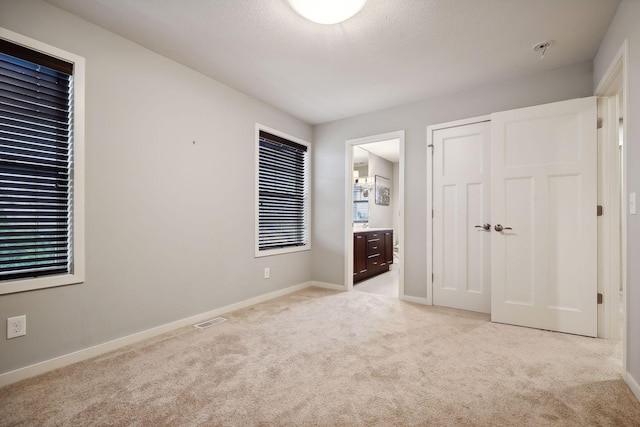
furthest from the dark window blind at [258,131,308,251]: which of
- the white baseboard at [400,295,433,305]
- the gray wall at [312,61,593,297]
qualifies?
the white baseboard at [400,295,433,305]

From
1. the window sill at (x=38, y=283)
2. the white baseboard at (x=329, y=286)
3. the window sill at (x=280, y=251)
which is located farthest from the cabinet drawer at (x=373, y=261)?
the window sill at (x=38, y=283)

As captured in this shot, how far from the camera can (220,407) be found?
1.64 m

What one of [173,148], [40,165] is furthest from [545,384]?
[40,165]

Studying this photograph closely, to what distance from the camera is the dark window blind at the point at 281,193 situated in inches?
152

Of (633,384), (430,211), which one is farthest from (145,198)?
(633,384)

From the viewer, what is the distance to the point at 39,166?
2041mm

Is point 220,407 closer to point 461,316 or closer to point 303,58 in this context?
point 461,316

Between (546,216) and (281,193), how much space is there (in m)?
3.00

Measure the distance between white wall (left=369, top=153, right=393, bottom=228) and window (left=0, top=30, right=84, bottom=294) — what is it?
5614 mm

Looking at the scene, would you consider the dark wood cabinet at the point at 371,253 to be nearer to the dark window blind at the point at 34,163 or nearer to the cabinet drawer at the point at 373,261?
the cabinet drawer at the point at 373,261

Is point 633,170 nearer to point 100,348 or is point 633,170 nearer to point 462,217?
point 462,217

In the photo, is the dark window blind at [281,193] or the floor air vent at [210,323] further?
the dark window blind at [281,193]

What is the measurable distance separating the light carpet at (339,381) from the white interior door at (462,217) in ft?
1.98

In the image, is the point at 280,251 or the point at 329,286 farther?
the point at 329,286
